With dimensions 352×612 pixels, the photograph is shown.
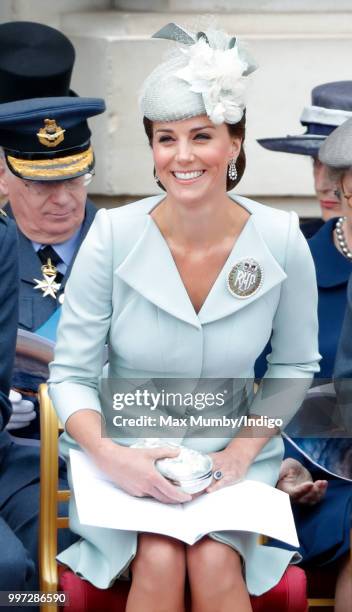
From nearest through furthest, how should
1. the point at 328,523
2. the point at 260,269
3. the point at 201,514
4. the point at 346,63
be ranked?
the point at 201,514, the point at 260,269, the point at 328,523, the point at 346,63

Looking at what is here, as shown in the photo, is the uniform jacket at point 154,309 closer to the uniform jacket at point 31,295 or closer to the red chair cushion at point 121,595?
the red chair cushion at point 121,595

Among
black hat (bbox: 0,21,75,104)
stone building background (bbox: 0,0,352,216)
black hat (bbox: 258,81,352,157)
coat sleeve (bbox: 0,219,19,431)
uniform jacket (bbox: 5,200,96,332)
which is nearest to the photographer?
coat sleeve (bbox: 0,219,19,431)

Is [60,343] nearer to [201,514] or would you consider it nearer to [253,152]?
[201,514]

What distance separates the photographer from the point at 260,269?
138 inches

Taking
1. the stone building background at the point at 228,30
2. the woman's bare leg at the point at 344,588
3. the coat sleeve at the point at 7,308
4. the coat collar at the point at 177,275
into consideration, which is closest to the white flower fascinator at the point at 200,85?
the coat collar at the point at 177,275

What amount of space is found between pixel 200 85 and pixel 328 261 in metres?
1.05

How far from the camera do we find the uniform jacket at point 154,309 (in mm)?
3455

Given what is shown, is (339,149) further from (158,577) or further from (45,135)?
(158,577)

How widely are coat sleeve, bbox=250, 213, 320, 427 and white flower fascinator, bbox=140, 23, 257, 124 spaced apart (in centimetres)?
35

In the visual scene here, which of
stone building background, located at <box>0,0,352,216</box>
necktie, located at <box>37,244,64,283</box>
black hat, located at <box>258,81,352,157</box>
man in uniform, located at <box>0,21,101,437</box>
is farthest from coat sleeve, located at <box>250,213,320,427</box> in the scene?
stone building background, located at <box>0,0,352,216</box>

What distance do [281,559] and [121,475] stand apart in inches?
17.1

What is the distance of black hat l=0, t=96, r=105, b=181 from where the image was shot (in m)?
4.30

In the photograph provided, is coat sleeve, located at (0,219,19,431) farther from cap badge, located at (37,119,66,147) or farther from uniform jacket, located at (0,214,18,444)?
cap badge, located at (37,119,66,147)

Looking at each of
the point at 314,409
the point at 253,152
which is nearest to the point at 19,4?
the point at 253,152
